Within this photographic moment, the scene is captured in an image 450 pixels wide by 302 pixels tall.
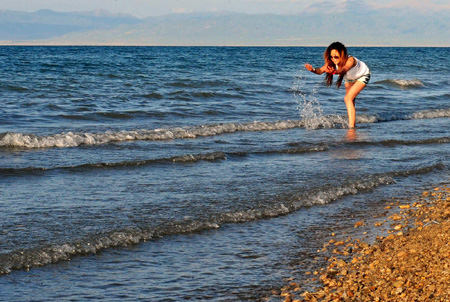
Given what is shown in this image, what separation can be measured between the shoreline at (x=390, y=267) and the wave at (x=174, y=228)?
96 cm

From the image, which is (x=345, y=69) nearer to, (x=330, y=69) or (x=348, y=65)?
(x=348, y=65)

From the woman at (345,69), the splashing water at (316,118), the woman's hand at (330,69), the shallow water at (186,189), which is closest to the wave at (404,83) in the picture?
the splashing water at (316,118)

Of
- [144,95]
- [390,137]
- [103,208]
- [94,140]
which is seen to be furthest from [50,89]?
[103,208]

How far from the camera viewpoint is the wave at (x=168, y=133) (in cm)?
1068

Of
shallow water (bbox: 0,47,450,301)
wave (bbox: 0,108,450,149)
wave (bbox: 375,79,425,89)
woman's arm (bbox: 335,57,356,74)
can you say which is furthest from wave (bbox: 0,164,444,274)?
wave (bbox: 375,79,425,89)

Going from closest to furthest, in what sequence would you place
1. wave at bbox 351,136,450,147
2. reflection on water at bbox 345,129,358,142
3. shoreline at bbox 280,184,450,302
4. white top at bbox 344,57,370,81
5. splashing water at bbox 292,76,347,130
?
1. shoreline at bbox 280,184,450,302
2. wave at bbox 351,136,450,147
3. white top at bbox 344,57,370,81
4. reflection on water at bbox 345,129,358,142
5. splashing water at bbox 292,76,347,130

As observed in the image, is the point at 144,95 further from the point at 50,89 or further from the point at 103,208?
the point at 103,208

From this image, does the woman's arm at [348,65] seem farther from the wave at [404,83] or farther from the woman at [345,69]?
the wave at [404,83]

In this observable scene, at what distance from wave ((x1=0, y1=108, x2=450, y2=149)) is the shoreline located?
610cm

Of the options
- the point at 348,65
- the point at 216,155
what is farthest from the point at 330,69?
the point at 216,155

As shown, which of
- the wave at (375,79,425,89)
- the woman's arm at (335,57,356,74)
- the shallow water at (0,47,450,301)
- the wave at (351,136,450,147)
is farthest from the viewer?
the wave at (375,79,425,89)

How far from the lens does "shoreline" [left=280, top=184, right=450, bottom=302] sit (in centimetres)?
422

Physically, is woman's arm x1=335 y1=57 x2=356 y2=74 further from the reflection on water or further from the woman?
the reflection on water

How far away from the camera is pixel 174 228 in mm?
5969
